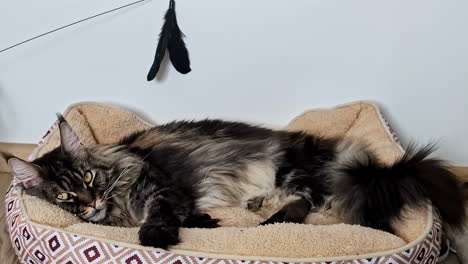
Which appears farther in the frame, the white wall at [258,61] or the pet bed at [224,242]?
the white wall at [258,61]

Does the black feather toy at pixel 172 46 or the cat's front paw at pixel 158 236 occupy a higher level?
the black feather toy at pixel 172 46

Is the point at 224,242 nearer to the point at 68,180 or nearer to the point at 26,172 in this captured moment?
the point at 68,180

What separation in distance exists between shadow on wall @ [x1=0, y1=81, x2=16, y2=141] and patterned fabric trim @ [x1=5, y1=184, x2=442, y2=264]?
87 centimetres

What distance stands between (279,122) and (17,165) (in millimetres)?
1196

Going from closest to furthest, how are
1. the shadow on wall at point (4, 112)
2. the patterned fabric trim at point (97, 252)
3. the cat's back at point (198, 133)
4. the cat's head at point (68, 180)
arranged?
the patterned fabric trim at point (97, 252) < the cat's head at point (68, 180) < the cat's back at point (198, 133) < the shadow on wall at point (4, 112)

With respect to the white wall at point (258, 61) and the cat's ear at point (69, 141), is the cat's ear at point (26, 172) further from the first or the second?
the white wall at point (258, 61)

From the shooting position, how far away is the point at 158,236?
1544 millimetres

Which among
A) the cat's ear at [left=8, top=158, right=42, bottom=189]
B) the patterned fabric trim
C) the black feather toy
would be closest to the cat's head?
the cat's ear at [left=8, top=158, right=42, bottom=189]

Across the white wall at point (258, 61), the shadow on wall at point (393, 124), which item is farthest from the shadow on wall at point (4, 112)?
the shadow on wall at point (393, 124)

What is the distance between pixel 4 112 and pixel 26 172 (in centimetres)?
92

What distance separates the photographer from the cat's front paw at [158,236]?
153 cm

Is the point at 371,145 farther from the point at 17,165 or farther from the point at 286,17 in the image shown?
the point at 17,165

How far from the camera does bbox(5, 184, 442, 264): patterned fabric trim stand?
4.92 feet

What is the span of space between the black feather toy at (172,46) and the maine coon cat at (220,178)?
269mm
